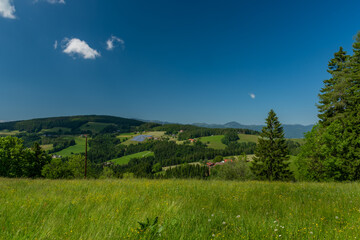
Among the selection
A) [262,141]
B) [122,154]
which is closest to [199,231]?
[262,141]

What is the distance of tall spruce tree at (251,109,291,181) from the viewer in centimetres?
3675

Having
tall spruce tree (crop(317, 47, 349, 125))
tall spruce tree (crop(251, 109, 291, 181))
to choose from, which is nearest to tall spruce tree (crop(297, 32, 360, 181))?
tall spruce tree (crop(317, 47, 349, 125))

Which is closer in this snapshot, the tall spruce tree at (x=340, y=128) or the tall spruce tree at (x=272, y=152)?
the tall spruce tree at (x=340, y=128)

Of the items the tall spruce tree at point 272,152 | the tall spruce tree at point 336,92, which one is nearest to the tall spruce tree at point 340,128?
the tall spruce tree at point 336,92

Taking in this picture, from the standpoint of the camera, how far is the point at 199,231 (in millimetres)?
2955

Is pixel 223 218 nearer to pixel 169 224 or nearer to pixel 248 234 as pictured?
pixel 248 234

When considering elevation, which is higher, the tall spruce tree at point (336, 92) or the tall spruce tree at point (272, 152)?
the tall spruce tree at point (336, 92)

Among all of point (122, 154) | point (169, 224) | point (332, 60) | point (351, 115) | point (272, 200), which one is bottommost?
point (122, 154)

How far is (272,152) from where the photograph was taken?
124ft

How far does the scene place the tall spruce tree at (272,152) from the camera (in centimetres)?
3675

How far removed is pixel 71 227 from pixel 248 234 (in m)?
3.29

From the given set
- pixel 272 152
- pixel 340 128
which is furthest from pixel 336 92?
pixel 272 152

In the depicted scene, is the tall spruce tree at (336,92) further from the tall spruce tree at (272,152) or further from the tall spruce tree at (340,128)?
the tall spruce tree at (272,152)

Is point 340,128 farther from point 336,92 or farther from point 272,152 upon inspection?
point 272,152
